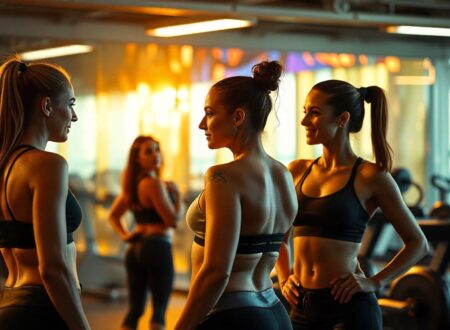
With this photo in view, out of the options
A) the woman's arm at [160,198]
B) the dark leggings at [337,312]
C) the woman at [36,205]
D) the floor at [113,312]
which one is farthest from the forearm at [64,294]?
the floor at [113,312]

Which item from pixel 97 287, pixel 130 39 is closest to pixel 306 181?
pixel 130 39

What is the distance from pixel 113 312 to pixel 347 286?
5557 mm

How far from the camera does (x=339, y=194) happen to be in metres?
3.21

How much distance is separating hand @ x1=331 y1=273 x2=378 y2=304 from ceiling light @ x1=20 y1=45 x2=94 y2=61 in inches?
274

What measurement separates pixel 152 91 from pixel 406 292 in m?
4.59

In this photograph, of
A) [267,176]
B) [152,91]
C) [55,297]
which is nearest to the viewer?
[55,297]

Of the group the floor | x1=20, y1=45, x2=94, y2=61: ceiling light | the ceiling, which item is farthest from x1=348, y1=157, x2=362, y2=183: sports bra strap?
x1=20, y1=45, x2=94, y2=61: ceiling light

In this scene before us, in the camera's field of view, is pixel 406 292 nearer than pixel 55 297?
No

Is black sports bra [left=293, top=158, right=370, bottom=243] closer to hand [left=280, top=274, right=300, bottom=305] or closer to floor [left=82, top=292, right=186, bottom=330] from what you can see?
hand [left=280, top=274, right=300, bottom=305]

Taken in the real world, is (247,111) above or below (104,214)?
above

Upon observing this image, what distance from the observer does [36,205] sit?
244 centimetres

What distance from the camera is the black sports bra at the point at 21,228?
252 centimetres

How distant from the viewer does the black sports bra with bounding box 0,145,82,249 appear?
2.52 metres

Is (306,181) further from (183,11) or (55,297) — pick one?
(183,11)
